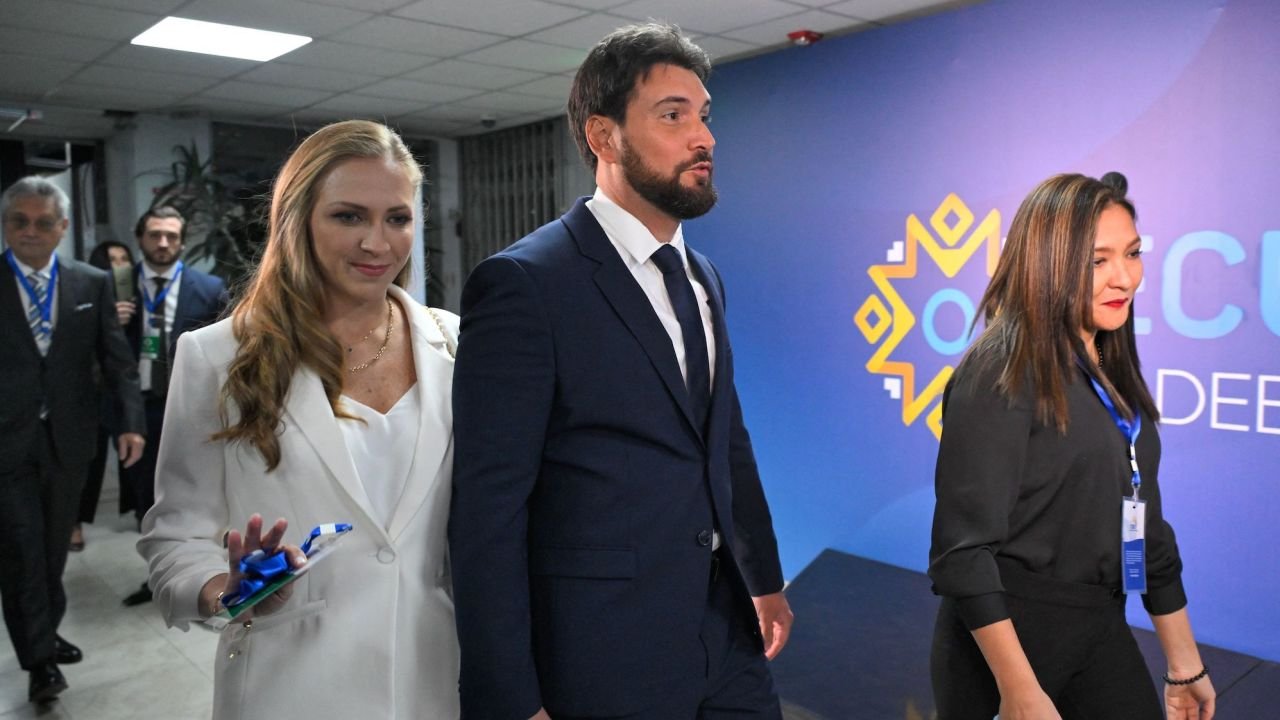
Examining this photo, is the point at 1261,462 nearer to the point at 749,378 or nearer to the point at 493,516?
the point at 749,378

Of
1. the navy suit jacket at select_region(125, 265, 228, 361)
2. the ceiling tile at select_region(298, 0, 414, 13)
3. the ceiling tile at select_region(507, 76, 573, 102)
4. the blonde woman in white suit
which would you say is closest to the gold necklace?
the blonde woman in white suit

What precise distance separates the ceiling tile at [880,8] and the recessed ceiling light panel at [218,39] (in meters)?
3.02

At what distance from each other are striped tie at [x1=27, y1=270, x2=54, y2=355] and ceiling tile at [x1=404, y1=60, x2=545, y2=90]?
3.28 metres

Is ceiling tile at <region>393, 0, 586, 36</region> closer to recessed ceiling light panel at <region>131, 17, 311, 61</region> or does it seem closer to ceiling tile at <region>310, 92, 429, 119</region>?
recessed ceiling light panel at <region>131, 17, 311, 61</region>

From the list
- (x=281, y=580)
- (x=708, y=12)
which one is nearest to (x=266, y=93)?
(x=708, y=12)

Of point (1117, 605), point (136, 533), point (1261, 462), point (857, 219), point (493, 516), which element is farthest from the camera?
point (136, 533)

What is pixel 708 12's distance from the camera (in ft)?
16.0

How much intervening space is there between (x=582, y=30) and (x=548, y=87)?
1.63m

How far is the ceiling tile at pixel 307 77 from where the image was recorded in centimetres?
632

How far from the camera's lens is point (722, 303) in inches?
69.7

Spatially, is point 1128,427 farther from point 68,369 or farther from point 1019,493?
point 68,369

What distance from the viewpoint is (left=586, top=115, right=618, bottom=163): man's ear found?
1.62 meters

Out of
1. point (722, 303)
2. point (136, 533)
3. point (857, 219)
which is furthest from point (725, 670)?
point (136, 533)

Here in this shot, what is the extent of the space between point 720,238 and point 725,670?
14.8 ft
